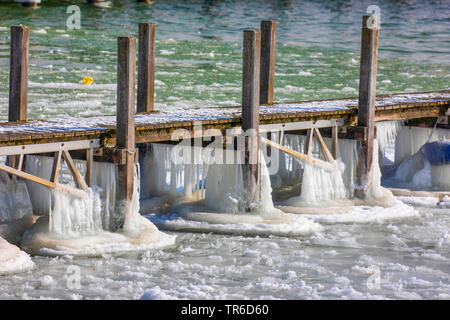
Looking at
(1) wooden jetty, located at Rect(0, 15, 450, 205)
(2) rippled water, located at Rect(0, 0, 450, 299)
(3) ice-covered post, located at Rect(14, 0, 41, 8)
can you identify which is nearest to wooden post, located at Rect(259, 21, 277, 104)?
(1) wooden jetty, located at Rect(0, 15, 450, 205)

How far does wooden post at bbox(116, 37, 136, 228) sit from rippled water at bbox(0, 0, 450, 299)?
0.93m

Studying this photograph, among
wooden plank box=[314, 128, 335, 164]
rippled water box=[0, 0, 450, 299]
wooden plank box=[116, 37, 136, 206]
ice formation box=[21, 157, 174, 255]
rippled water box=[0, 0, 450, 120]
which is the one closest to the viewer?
rippled water box=[0, 0, 450, 299]

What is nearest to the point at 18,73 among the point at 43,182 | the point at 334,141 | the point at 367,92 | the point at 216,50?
the point at 43,182

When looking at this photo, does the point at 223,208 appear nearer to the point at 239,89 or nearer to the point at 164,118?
the point at 164,118

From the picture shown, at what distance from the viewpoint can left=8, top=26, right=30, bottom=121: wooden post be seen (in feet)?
43.3

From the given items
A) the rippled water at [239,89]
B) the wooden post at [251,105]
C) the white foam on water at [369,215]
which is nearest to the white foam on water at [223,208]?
the wooden post at [251,105]

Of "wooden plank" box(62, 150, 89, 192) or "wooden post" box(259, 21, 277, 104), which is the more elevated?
"wooden post" box(259, 21, 277, 104)

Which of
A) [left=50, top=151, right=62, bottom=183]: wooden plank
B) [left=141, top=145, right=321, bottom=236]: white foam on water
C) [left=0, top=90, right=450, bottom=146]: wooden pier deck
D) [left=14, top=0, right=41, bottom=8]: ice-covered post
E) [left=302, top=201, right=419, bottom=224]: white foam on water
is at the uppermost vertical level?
[left=14, top=0, right=41, bottom=8]: ice-covered post

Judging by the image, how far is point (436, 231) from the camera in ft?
45.2

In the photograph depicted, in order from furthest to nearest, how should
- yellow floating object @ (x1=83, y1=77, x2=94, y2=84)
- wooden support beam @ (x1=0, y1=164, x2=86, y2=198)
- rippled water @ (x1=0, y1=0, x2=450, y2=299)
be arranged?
yellow floating object @ (x1=83, y1=77, x2=94, y2=84), wooden support beam @ (x1=0, y1=164, x2=86, y2=198), rippled water @ (x1=0, y1=0, x2=450, y2=299)

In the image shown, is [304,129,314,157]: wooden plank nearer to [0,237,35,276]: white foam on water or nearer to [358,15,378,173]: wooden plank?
[358,15,378,173]: wooden plank

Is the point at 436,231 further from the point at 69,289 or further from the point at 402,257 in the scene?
the point at 69,289

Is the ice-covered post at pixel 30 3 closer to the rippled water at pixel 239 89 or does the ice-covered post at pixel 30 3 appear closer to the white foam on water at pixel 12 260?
the rippled water at pixel 239 89

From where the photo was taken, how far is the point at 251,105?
44.2ft
